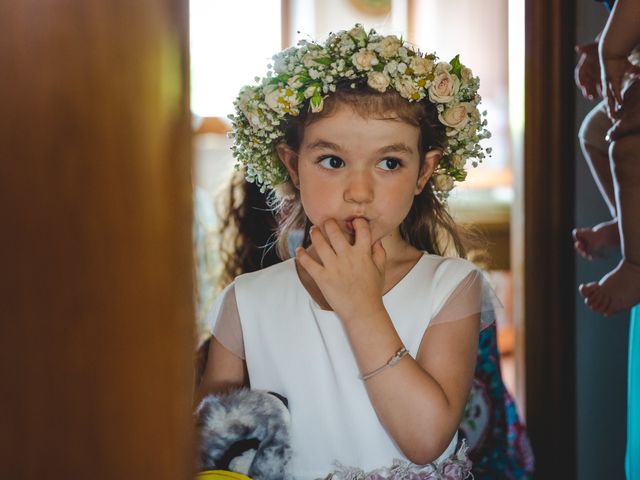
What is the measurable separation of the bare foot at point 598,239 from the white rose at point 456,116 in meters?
0.37

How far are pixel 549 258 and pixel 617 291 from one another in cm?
32

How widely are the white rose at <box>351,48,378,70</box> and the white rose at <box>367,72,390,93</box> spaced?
0.01m

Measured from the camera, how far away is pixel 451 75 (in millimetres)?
886

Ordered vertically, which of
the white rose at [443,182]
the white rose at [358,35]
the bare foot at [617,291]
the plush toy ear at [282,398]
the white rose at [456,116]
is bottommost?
the plush toy ear at [282,398]

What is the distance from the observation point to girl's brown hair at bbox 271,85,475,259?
0.87 m

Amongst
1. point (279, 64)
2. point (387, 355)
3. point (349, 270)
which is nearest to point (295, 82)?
point (279, 64)

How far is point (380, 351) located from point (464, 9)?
0.66m

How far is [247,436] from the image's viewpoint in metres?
0.87

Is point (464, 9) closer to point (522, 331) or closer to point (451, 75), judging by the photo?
point (451, 75)

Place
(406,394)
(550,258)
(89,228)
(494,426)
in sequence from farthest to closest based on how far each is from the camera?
1. (550,258)
2. (494,426)
3. (406,394)
4. (89,228)

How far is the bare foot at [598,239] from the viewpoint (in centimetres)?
113

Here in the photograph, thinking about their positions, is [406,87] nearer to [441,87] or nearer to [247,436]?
[441,87]

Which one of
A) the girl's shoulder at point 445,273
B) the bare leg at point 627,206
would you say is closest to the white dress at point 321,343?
the girl's shoulder at point 445,273

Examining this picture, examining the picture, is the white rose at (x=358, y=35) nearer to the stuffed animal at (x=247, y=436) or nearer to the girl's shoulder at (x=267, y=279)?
the girl's shoulder at (x=267, y=279)
